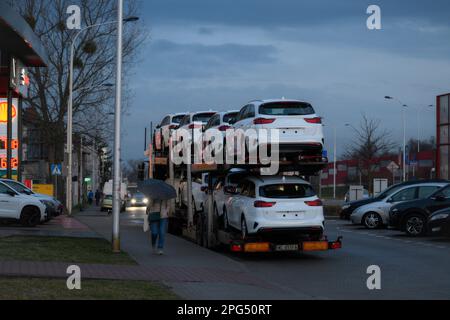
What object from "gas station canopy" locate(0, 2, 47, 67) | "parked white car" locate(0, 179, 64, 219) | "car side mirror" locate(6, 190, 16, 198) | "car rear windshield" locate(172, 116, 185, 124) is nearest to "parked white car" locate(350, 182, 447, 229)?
"car rear windshield" locate(172, 116, 185, 124)

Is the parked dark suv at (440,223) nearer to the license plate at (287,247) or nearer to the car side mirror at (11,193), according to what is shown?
the license plate at (287,247)

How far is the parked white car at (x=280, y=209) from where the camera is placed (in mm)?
17344

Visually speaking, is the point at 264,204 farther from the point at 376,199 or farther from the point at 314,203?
the point at 376,199

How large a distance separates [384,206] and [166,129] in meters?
8.89

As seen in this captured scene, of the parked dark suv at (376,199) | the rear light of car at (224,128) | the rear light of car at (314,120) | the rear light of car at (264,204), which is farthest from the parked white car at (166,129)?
the rear light of car at (264,204)

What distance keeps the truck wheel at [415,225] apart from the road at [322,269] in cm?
99

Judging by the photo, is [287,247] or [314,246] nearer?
[287,247]

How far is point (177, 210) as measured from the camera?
26.5m

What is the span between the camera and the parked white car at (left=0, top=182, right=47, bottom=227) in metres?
28.0

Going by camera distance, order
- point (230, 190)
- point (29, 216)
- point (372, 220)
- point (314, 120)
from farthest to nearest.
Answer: point (372, 220)
point (29, 216)
point (230, 190)
point (314, 120)

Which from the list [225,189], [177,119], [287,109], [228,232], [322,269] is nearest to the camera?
[322,269]

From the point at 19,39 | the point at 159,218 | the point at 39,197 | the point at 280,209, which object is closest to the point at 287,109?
the point at 280,209

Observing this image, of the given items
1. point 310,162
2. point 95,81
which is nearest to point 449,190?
point 310,162

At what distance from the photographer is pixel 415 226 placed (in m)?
25.5
